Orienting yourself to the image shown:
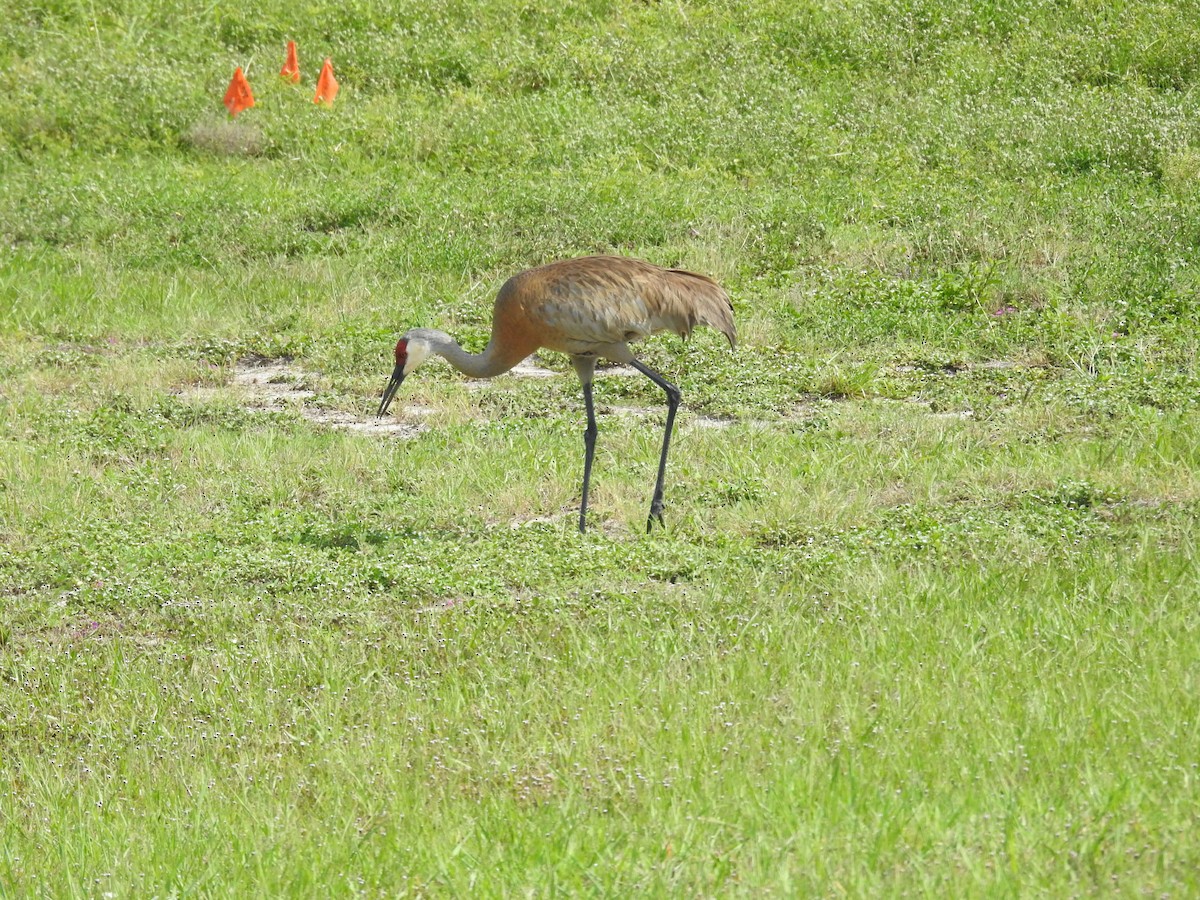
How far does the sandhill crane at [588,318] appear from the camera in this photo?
7691 millimetres

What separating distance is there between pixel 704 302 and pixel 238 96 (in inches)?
390

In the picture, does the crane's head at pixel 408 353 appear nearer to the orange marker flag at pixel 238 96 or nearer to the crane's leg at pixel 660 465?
the crane's leg at pixel 660 465

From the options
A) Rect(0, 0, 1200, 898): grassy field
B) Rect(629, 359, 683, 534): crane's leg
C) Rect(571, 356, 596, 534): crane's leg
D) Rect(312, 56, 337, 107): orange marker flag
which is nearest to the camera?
Rect(0, 0, 1200, 898): grassy field

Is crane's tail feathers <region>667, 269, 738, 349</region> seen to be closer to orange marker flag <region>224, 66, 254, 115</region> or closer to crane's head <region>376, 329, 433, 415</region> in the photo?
crane's head <region>376, 329, 433, 415</region>

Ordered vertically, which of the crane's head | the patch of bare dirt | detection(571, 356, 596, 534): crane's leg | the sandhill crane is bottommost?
the patch of bare dirt

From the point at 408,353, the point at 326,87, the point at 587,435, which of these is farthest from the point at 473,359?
the point at 326,87

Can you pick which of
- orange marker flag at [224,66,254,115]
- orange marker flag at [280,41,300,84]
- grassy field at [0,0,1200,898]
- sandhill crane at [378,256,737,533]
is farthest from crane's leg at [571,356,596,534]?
orange marker flag at [280,41,300,84]

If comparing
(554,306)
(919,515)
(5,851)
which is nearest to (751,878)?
(5,851)

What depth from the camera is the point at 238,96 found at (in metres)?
16.5

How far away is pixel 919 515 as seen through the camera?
7008 millimetres

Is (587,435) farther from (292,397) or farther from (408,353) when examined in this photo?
(292,397)

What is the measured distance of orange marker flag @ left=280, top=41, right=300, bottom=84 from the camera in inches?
681

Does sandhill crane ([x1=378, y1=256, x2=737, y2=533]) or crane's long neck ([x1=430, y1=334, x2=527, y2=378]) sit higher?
sandhill crane ([x1=378, y1=256, x2=737, y2=533])

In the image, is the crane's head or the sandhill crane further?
the crane's head
